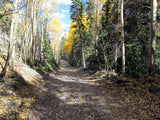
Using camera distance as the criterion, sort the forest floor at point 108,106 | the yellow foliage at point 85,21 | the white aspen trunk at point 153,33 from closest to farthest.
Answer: the forest floor at point 108,106
the white aspen trunk at point 153,33
the yellow foliage at point 85,21

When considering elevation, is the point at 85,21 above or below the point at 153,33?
above

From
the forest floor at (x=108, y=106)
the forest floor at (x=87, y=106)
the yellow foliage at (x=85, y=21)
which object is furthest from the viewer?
the yellow foliage at (x=85, y=21)

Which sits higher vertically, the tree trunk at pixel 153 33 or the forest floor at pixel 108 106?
the tree trunk at pixel 153 33

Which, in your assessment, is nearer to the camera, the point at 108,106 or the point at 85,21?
the point at 108,106

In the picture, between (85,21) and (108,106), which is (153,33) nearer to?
(108,106)

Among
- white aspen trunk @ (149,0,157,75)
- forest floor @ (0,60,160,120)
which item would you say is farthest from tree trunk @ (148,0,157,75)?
forest floor @ (0,60,160,120)

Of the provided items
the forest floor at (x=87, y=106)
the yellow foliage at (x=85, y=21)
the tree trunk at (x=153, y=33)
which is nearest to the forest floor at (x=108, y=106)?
the forest floor at (x=87, y=106)

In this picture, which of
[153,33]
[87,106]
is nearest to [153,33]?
[153,33]

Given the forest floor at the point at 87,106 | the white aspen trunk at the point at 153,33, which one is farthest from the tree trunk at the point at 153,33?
the forest floor at the point at 87,106

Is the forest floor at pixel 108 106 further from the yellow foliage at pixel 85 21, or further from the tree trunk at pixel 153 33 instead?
the yellow foliage at pixel 85 21

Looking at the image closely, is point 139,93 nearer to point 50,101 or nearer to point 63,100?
point 63,100

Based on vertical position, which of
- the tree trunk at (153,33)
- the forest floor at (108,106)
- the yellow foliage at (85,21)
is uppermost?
the yellow foliage at (85,21)

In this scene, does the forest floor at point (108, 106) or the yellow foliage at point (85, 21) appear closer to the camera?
the forest floor at point (108, 106)

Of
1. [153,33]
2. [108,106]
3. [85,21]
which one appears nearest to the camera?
[108,106]
